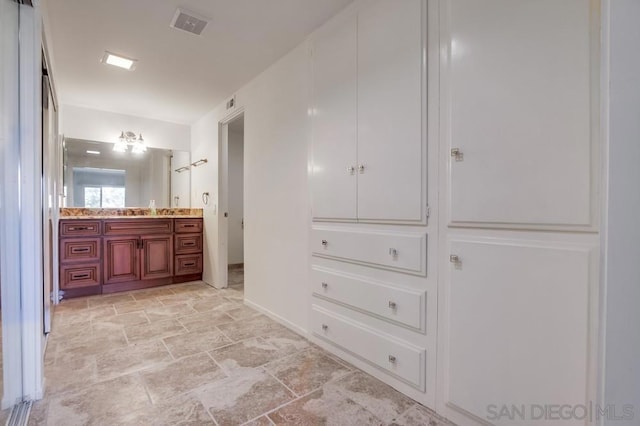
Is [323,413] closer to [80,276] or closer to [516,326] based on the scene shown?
[516,326]

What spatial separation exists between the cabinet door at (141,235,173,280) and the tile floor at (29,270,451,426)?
3.46ft

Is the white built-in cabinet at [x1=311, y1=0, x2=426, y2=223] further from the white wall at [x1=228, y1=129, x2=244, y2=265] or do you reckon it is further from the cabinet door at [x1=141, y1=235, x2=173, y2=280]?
the white wall at [x1=228, y1=129, x2=244, y2=265]

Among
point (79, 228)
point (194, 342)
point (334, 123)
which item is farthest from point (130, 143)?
point (334, 123)

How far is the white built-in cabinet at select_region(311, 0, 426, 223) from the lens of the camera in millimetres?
1546

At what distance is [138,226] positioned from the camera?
378cm

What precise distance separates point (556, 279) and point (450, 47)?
1.09 metres

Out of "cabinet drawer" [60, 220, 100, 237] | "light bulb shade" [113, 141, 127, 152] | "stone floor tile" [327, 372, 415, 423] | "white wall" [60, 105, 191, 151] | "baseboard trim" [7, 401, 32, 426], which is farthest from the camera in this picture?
"light bulb shade" [113, 141, 127, 152]

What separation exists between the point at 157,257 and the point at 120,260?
0.40 m

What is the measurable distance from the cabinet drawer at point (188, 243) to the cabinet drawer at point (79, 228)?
0.90 m

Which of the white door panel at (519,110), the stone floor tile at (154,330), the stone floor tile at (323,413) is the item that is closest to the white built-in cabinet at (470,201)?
the white door panel at (519,110)

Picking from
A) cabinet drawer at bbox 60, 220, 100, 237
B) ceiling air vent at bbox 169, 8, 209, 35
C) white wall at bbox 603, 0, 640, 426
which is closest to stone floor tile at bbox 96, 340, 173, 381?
cabinet drawer at bbox 60, 220, 100, 237

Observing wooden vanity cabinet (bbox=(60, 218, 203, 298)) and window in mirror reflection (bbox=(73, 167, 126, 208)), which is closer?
wooden vanity cabinet (bbox=(60, 218, 203, 298))

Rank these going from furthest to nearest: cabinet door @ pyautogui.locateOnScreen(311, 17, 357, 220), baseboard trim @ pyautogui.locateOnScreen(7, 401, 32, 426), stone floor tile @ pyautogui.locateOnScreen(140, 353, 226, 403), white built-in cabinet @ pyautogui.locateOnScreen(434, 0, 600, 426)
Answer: cabinet door @ pyautogui.locateOnScreen(311, 17, 357, 220)
stone floor tile @ pyautogui.locateOnScreen(140, 353, 226, 403)
baseboard trim @ pyautogui.locateOnScreen(7, 401, 32, 426)
white built-in cabinet @ pyautogui.locateOnScreen(434, 0, 600, 426)

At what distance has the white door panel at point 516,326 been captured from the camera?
1057 mm
